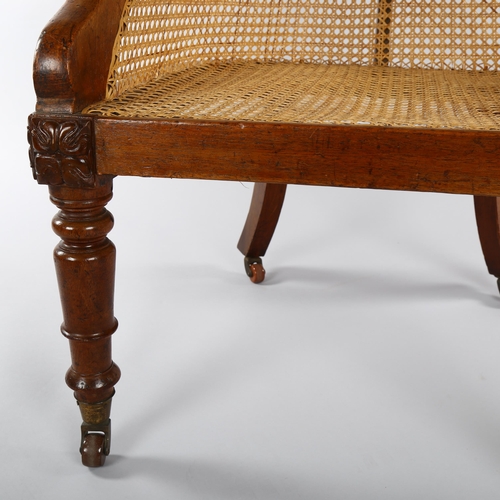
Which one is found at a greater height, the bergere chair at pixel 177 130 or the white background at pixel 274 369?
the bergere chair at pixel 177 130

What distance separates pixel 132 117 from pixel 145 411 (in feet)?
1.46

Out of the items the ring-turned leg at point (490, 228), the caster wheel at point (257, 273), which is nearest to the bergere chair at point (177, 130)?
the ring-turned leg at point (490, 228)

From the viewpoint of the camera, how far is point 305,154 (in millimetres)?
738

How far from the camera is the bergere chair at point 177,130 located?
0.73 m

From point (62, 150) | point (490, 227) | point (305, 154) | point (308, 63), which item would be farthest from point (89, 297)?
point (490, 227)

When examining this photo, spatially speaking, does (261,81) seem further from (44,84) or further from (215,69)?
(44,84)

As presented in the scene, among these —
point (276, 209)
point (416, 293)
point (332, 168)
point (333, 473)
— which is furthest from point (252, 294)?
point (332, 168)

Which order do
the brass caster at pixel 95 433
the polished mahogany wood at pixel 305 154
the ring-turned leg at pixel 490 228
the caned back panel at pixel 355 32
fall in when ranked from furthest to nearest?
the ring-turned leg at pixel 490 228, the caned back panel at pixel 355 32, the brass caster at pixel 95 433, the polished mahogany wood at pixel 305 154

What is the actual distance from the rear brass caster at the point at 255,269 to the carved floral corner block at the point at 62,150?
713mm

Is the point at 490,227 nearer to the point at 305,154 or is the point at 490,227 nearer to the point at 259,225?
the point at 259,225

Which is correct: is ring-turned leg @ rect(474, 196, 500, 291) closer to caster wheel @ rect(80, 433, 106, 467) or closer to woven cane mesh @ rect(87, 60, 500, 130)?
woven cane mesh @ rect(87, 60, 500, 130)

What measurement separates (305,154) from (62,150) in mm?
244

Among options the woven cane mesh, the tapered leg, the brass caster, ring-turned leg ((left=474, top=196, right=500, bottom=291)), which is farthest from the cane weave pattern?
the brass caster

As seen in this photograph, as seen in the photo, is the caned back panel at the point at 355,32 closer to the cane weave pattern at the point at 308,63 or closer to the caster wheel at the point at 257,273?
the cane weave pattern at the point at 308,63
